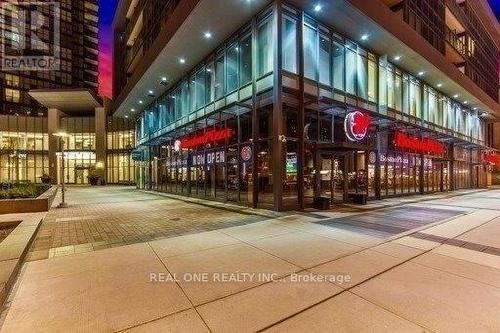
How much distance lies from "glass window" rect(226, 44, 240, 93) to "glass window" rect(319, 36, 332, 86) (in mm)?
4396

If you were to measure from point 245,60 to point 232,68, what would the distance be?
1.21 metres

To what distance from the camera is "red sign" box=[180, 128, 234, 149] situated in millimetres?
15258

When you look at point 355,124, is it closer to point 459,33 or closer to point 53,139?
point 459,33

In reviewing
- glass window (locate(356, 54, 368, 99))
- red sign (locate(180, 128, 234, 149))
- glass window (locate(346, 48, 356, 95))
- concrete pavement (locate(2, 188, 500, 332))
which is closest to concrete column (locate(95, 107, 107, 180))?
red sign (locate(180, 128, 234, 149))

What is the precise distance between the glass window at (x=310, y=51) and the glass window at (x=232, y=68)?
3720mm

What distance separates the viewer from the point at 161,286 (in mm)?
4457

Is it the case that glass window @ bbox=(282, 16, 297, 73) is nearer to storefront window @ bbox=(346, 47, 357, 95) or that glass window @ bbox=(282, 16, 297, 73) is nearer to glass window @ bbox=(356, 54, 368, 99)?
storefront window @ bbox=(346, 47, 357, 95)

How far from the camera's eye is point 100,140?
134 ft

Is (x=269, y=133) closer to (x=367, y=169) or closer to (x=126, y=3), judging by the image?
(x=367, y=169)

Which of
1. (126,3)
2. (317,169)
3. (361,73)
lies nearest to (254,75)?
(317,169)

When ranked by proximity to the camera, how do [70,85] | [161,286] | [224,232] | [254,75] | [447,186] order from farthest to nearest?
[70,85]
[447,186]
[254,75]
[224,232]
[161,286]

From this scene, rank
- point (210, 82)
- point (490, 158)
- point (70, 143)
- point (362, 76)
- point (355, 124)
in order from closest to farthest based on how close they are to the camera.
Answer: point (355, 124), point (362, 76), point (210, 82), point (490, 158), point (70, 143)

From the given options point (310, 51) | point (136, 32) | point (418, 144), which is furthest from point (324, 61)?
point (136, 32)

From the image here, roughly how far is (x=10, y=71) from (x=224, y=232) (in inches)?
3256
